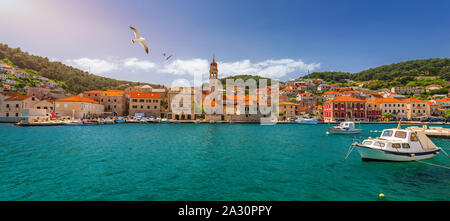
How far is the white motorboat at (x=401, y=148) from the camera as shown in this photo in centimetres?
1201

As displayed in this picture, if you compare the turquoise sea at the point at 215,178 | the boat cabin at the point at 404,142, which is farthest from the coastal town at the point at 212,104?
the boat cabin at the point at 404,142

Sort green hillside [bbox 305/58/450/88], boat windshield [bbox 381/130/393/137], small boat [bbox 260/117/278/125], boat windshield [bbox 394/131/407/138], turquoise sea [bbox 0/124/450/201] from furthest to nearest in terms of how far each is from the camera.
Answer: green hillside [bbox 305/58/450/88]
small boat [bbox 260/117/278/125]
boat windshield [bbox 381/130/393/137]
boat windshield [bbox 394/131/407/138]
turquoise sea [bbox 0/124/450/201]

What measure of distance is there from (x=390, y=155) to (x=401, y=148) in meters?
0.81

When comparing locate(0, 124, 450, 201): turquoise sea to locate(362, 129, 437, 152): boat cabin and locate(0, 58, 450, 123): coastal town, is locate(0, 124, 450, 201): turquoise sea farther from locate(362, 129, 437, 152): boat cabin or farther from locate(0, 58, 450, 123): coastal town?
locate(0, 58, 450, 123): coastal town

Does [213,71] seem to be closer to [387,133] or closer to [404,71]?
[387,133]

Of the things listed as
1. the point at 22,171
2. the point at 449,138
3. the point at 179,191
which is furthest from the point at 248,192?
the point at 449,138

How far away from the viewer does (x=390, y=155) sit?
474 inches

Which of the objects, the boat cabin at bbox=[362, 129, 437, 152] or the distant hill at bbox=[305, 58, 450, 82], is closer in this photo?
the boat cabin at bbox=[362, 129, 437, 152]

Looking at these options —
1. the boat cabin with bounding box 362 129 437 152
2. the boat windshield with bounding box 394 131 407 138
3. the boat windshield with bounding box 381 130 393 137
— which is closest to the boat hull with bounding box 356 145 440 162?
the boat cabin with bounding box 362 129 437 152

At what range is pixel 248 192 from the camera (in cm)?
805

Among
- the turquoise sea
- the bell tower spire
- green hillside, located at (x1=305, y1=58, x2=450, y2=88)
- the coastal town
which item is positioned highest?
green hillside, located at (x1=305, y1=58, x2=450, y2=88)

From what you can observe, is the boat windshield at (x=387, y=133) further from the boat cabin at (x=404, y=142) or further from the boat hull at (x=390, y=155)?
the boat hull at (x=390, y=155)

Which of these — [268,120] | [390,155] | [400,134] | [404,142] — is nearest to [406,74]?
[268,120]

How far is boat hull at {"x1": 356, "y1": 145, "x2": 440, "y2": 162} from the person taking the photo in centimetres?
1199
